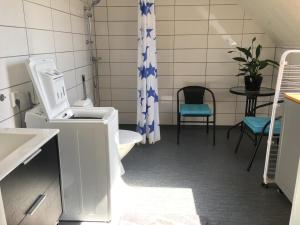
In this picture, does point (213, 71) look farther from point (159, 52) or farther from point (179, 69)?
point (159, 52)

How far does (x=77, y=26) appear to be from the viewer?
280cm

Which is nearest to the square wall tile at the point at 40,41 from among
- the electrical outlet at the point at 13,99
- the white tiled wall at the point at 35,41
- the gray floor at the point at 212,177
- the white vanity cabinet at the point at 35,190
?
the white tiled wall at the point at 35,41

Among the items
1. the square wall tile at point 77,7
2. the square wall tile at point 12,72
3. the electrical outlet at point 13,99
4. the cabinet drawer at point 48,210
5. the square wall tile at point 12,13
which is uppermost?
the square wall tile at point 77,7

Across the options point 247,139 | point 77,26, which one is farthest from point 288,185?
point 77,26

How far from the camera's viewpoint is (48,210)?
126 centimetres

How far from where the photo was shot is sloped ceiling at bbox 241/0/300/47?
89.5 inches

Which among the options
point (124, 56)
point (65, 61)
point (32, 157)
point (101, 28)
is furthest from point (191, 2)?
point (32, 157)

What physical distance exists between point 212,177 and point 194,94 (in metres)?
1.27

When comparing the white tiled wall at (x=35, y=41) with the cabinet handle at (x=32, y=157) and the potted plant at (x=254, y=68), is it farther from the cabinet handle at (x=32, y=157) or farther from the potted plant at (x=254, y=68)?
the potted plant at (x=254, y=68)

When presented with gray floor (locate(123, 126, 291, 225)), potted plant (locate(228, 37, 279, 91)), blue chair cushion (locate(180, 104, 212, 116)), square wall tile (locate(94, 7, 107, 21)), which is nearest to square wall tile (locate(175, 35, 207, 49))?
potted plant (locate(228, 37, 279, 91))

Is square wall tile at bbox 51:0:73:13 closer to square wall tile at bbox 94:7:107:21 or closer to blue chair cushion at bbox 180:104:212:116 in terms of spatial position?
square wall tile at bbox 94:7:107:21

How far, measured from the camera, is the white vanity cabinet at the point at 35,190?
95cm

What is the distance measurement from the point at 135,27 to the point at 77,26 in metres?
0.85

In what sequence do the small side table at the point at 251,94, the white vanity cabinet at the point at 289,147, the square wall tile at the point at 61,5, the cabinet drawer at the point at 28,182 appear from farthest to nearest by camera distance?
the small side table at the point at 251,94, the square wall tile at the point at 61,5, the white vanity cabinet at the point at 289,147, the cabinet drawer at the point at 28,182
